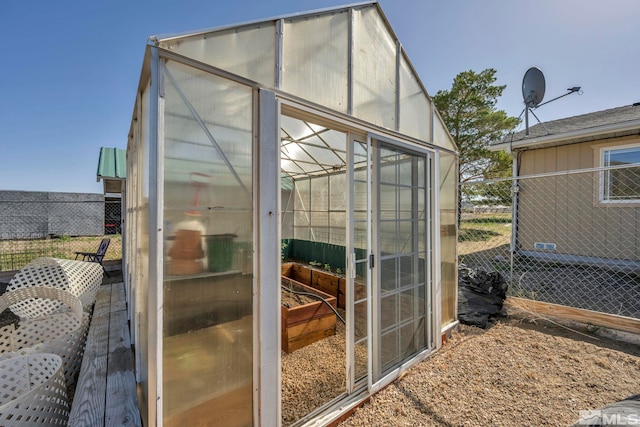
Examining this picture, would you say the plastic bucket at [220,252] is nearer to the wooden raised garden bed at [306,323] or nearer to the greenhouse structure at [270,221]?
the greenhouse structure at [270,221]

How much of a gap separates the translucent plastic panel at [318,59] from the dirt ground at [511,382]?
8.10 feet

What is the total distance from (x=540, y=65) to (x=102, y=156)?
11588 millimetres

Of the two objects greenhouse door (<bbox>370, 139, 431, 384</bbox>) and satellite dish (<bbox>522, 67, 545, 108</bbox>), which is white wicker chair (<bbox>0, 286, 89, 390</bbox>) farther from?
satellite dish (<bbox>522, 67, 545, 108</bbox>)

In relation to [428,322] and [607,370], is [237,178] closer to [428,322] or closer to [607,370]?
[428,322]

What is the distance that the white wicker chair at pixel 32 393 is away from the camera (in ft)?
4.31

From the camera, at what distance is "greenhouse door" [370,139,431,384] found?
2262mm

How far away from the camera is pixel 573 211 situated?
5.16m

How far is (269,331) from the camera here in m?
1.51

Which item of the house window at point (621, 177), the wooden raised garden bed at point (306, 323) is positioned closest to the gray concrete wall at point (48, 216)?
the wooden raised garden bed at point (306, 323)

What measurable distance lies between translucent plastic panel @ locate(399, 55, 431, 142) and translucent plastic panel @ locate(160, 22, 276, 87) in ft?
4.98

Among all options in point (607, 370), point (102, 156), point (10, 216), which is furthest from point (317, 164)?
point (10, 216)

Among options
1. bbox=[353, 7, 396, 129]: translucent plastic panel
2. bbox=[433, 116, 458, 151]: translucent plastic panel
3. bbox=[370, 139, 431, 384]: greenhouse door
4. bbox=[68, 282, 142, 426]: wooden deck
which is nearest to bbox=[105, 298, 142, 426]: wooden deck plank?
bbox=[68, 282, 142, 426]: wooden deck

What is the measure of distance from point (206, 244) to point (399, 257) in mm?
1838

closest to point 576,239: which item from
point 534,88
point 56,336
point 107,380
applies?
point 534,88
